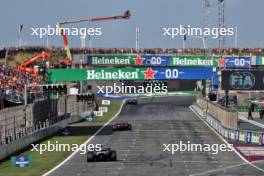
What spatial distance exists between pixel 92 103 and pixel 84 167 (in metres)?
68.1

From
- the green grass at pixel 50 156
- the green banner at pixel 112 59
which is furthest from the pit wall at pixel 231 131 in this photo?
the green banner at pixel 112 59

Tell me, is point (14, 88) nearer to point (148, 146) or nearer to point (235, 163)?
point (148, 146)

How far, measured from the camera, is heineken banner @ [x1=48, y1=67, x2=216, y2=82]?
244 ft

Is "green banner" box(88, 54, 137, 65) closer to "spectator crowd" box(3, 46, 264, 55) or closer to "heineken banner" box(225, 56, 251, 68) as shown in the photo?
"spectator crowd" box(3, 46, 264, 55)

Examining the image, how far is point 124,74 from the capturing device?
247ft

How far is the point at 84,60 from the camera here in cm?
10700

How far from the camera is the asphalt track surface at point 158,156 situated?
44.2m

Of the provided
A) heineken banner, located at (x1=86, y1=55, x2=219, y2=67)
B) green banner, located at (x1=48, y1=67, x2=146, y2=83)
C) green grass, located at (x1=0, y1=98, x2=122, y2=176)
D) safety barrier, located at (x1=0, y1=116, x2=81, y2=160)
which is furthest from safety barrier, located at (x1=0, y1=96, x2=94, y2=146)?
heineken banner, located at (x1=86, y1=55, x2=219, y2=67)

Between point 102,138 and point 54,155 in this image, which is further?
point 102,138

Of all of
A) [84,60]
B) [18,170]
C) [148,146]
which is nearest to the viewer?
[18,170]

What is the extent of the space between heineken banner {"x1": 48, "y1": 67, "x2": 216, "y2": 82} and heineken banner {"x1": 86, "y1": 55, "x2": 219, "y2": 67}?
2395cm

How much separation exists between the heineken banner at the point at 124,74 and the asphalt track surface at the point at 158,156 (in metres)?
5.36

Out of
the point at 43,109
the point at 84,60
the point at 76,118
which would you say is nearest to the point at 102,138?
the point at 43,109

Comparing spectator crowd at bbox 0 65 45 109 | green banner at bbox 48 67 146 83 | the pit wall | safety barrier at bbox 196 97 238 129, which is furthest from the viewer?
green banner at bbox 48 67 146 83
